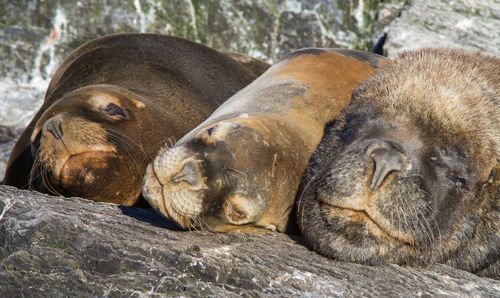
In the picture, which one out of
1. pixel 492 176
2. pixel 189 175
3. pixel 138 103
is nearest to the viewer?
pixel 189 175

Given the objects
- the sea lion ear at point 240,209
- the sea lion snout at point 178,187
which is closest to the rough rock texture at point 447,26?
the sea lion ear at point 240,209

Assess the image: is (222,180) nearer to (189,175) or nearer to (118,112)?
(189,175)

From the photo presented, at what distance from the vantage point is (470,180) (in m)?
3.07

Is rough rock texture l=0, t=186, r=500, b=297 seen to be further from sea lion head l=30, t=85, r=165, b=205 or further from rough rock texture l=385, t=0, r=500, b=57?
rough rock texture l=385, t=0, r=500, b=57

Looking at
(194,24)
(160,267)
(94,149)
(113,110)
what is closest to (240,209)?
(160,267)

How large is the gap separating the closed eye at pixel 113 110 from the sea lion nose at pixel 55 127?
419 millimetres

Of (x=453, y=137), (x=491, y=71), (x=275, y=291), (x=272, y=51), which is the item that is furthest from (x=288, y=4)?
(x=275, y=291)

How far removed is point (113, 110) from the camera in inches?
183

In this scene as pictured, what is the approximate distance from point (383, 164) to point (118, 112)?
254 centimetres

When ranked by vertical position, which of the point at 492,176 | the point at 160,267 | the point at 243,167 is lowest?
the point at 160,267

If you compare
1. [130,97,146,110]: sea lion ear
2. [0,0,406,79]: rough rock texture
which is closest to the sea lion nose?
[130,97,146,110]: sea lion ear

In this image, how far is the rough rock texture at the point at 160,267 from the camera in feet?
7.81

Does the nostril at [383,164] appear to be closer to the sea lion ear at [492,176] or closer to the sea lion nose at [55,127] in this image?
the sea lion ear at [492,176]

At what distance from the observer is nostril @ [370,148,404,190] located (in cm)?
278
